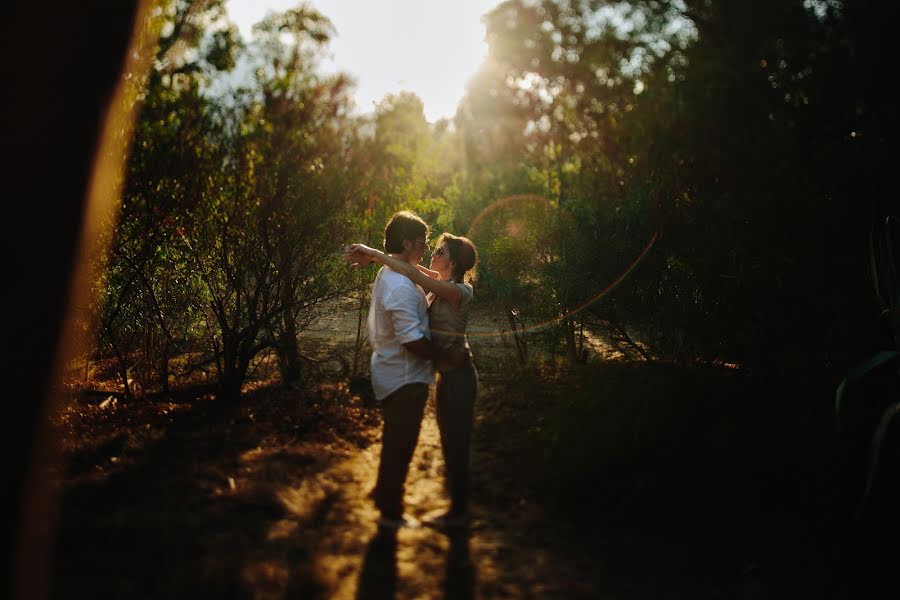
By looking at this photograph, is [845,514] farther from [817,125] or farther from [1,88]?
[1,88]

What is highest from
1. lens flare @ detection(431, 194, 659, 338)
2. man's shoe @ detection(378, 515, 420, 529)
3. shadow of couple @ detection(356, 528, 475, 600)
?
lens flare @ detection(431, 194, 659, 338)

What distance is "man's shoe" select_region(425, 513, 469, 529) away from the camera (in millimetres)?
4035

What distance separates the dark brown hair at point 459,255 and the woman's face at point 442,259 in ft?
0.07

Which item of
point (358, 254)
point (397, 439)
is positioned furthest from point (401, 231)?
point (397, 439)

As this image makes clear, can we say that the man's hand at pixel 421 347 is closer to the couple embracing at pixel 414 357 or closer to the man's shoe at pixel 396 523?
the couple embracing at pixel 414 357

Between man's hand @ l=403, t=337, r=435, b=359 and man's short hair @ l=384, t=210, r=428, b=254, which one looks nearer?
man's hand @ l=403, t=337, r=435, b=359

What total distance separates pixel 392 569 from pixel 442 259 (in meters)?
1.89

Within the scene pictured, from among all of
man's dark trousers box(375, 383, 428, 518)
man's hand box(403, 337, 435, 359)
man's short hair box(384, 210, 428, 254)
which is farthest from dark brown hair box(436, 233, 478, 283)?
man's dark trousers box(375, 383, 428, 518)

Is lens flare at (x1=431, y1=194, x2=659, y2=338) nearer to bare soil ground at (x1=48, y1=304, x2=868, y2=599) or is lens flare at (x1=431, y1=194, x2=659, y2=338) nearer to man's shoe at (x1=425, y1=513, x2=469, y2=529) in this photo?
man's shoe at (x1=425, y1=513, x2=469, y2=529)

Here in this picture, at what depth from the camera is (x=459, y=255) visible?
4242 millimetres

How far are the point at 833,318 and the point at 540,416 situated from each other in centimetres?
307

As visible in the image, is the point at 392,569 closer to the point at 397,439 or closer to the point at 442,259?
the point at 397,439

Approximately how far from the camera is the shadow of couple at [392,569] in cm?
317

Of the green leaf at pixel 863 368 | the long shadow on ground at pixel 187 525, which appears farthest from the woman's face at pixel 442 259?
the green leaf at pixel 863 368
